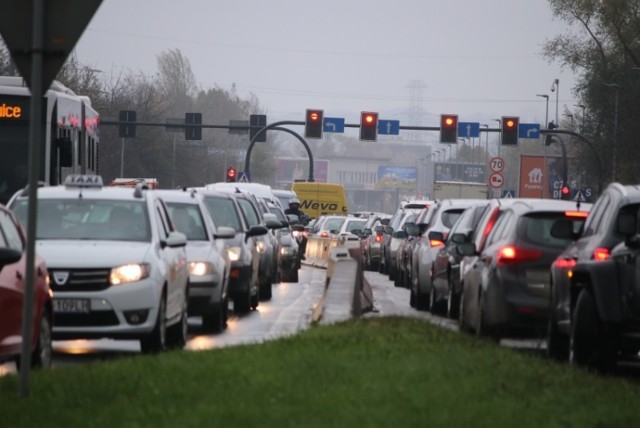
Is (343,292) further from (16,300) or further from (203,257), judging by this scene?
(16,300)

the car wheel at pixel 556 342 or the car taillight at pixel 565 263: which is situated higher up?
the car taillight at pixel 565 263

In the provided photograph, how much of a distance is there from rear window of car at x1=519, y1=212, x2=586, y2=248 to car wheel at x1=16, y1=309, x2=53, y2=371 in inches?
227

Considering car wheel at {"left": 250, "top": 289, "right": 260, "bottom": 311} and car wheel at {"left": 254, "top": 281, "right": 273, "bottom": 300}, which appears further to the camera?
car wheel at {"left": 254, "top": 281, "right": 273, "bottom": 300}

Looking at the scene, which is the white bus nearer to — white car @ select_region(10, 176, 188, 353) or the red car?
white car @ select_region(10, 176, 188, 353)

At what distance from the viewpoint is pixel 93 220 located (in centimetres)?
1797

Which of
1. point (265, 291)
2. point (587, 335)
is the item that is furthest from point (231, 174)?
point (587, 335)

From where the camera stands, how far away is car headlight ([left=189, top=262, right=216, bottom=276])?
21.4m

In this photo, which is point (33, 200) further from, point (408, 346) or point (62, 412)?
point (408, 346)

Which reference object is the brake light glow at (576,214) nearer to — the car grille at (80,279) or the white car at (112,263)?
the white car at (112,263)

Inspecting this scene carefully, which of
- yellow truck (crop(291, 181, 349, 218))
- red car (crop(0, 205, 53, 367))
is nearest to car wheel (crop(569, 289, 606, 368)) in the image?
red car (crop(0, 205, 53, 367))

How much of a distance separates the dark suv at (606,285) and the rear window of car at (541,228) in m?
2.73

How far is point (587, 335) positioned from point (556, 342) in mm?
1916

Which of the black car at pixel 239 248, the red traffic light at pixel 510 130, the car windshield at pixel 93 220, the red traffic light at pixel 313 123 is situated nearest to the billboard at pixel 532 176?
the red traffic light at pixel 510 130

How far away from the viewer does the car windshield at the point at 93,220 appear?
17.7 m
